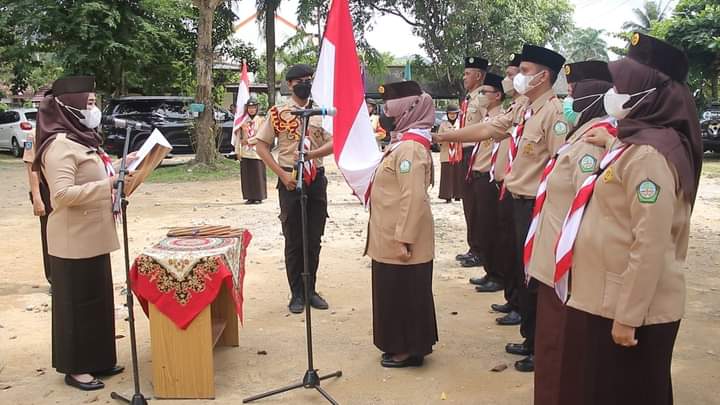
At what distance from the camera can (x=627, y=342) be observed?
8.02 feet

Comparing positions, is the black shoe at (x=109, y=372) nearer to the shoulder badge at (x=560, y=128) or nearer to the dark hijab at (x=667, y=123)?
the shoulder badge at (x=560, y=128)

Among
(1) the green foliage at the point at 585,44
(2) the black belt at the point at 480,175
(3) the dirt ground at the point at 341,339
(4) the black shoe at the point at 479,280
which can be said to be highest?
(1) the green foliage at the point at 585,44

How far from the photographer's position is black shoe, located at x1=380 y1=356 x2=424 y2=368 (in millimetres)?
4227

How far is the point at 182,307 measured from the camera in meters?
3.69

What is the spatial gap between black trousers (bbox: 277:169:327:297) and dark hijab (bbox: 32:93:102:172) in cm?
180

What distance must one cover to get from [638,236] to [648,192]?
6.4 inches

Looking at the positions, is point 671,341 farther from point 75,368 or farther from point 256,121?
point 256,121

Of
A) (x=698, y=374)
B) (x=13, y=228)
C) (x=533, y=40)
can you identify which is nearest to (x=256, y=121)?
(x=13, y=228)

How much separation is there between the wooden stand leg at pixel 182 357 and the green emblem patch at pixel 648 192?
240 cm

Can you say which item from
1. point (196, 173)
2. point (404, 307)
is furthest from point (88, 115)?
point (196, 173)

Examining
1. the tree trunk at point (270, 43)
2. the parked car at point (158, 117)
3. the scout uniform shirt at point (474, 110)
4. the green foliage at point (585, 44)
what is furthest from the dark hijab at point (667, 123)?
the green foliage at point (585, 44)

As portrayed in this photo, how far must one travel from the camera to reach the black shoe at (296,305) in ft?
17.8

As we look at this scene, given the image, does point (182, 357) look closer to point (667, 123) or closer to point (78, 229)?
point (78, 229)

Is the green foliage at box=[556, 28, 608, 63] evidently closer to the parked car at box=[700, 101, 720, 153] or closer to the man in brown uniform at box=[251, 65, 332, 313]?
the parked car at box=[700, 101, 720, 153]
